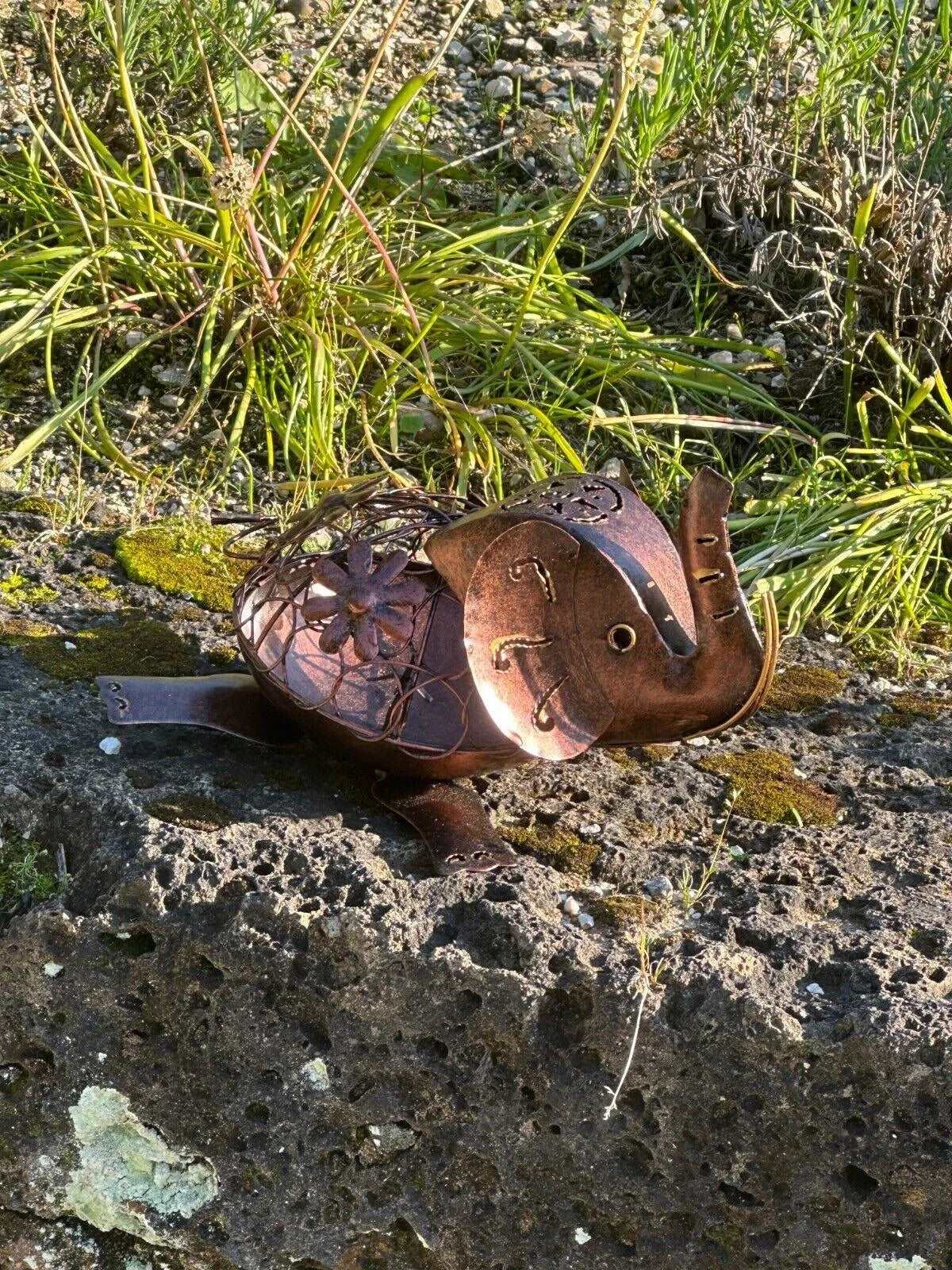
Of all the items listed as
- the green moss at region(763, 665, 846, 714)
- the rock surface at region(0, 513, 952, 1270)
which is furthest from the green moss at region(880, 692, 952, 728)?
the rock surface at region(0, 513, 952, 1270)

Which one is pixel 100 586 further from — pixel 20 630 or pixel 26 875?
pixel 26 875

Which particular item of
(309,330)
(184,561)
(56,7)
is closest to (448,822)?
(184,561)

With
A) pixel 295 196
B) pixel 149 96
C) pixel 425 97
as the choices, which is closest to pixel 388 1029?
pixel 295 196

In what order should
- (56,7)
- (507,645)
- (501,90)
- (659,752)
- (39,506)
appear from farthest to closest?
(501,90)
(56,7)
(39,506)
(659,752)
(507,645)

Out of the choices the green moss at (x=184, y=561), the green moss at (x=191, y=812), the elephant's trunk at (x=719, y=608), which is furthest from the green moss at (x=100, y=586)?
the elephant's trunk at (x=719, y=608)

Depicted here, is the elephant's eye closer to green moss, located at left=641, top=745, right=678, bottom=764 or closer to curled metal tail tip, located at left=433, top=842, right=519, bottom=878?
curled metal tail tip, located at left=433, top=842, right=519, bottom=878

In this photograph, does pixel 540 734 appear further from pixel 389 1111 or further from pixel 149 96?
pixel 149 96

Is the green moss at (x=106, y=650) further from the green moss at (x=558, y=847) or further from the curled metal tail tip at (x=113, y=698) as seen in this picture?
the green moss at (x=558, y=847)
